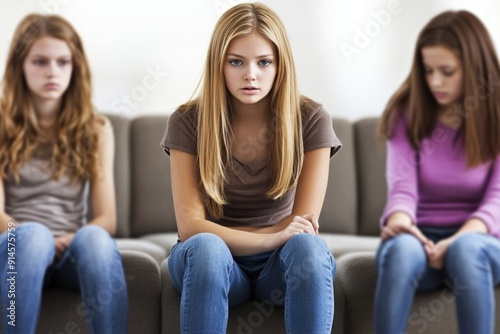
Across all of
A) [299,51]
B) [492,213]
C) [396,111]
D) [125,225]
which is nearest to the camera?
[492,213]

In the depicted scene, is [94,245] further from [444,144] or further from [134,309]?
[444,144]

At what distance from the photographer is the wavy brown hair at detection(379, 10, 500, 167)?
1.79 m

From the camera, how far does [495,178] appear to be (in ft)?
5.77

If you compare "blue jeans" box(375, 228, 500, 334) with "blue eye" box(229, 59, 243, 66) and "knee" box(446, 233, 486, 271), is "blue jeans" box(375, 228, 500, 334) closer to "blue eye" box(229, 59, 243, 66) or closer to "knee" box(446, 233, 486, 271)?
"knee" box(446, 233, 486, 271)

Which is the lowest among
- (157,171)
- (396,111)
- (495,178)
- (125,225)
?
(125,225)

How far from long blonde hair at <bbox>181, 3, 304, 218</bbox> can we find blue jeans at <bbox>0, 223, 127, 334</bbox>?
9.9 inches

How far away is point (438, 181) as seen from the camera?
180 cm

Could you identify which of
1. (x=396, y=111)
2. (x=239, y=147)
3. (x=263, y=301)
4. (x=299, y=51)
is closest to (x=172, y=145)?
(x=239, y=147)

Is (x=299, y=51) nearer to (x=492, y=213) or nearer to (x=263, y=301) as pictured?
(x=492, y=213)

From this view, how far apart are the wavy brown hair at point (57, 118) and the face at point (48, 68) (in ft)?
0.06

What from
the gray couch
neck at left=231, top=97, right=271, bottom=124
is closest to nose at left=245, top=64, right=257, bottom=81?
neck at left=231, top=97, right=271, bottom=124

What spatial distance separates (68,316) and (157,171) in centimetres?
78

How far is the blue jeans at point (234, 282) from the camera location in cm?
134
